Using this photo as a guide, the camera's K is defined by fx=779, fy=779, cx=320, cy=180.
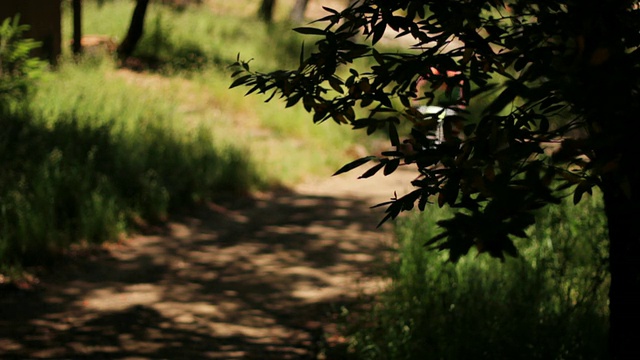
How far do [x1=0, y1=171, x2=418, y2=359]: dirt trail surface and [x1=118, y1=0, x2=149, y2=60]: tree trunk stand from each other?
27.5 feet

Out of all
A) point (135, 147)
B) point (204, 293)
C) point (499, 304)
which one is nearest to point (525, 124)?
point (499, 304)

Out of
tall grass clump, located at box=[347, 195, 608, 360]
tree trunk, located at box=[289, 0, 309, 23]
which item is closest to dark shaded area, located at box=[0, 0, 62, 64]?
tall grass clump, located at box=[347, 195, 608, 360]

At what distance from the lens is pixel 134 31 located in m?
18.0

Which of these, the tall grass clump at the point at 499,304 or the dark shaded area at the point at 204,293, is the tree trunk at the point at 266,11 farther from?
the tall grass clump at the point at 499,304

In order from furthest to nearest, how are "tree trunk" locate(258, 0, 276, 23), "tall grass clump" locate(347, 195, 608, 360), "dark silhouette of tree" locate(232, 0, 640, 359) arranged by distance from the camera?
"tree trunk" locate(258, 0, 276, 23)
"tall grass clump" locate(347, 195, 608, 360)
"dark silhouette of tree" locate(232, 0, 640, 359)

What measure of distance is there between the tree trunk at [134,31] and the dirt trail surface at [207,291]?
838 cm

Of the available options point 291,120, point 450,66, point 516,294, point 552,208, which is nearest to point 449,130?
point 450,66

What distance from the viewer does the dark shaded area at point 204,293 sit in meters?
6.22

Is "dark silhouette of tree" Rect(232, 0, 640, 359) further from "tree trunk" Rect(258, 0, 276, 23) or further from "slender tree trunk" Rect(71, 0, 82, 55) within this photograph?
"tree trunk" Rect(258, 0, 276, 23)

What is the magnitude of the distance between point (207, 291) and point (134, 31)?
1174 centimetres

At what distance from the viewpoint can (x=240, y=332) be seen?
21.7 feet

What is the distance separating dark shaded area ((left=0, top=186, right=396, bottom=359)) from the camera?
245 inches

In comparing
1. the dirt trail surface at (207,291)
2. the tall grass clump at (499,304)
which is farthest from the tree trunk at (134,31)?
the tall grass clump at (499,304)

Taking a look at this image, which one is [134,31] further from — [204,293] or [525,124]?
[525,124]
